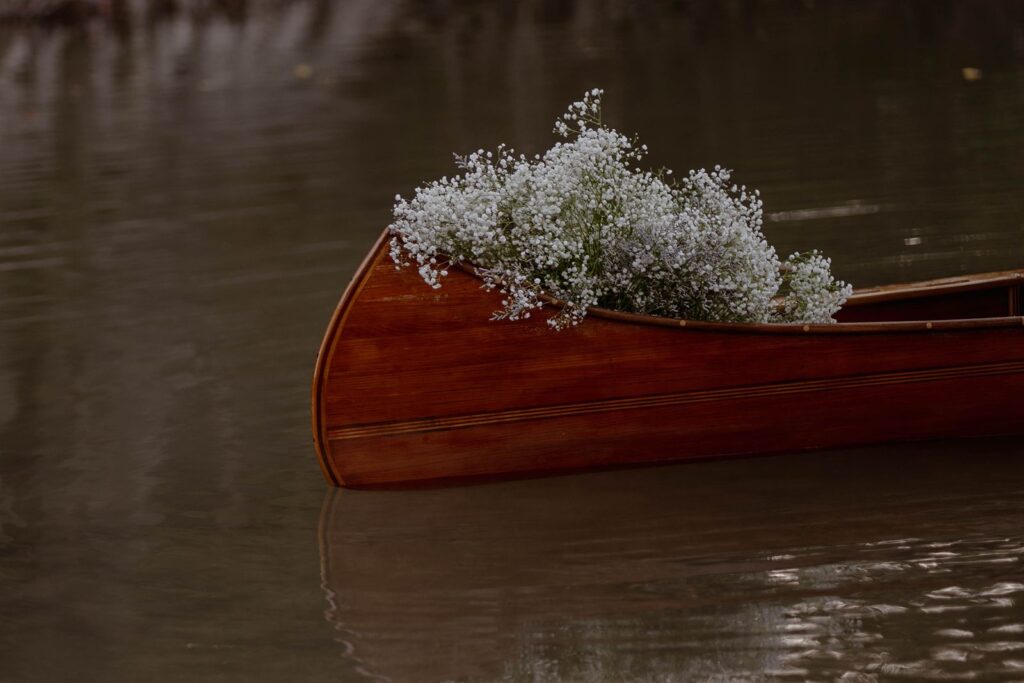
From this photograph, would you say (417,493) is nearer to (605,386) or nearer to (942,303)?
(605,386)

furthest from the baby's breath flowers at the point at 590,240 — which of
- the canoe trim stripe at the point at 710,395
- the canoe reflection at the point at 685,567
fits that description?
the canoe reflection at the point at 685,567

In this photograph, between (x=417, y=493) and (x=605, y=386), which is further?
(x=417, y=493)

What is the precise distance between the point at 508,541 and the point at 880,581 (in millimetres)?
1149

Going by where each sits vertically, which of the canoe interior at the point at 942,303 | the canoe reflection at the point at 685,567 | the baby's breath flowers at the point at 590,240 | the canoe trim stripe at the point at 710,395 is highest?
the baby's breath flowers at the point at 590,240

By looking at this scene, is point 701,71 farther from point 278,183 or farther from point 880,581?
point 880,581

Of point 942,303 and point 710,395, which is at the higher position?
point 942,303

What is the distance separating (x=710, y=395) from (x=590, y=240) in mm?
650

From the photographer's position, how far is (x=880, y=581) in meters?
3.77

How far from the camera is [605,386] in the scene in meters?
4.46

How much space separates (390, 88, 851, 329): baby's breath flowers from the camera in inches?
171

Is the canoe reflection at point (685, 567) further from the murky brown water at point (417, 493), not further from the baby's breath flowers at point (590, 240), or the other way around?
the baby's breath flowers at point (590, 240)

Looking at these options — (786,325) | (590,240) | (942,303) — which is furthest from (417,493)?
(942,303)

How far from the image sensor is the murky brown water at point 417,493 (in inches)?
143

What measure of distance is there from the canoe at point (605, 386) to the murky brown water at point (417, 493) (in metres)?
0.12
